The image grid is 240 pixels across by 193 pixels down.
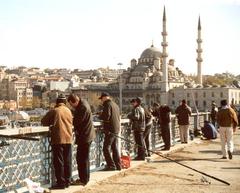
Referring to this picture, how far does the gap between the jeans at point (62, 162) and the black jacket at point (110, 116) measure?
1526 millimetres

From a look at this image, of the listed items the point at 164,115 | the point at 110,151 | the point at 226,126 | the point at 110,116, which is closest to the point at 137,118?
the point at 110,151

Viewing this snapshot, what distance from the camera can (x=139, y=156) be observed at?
1062 cm

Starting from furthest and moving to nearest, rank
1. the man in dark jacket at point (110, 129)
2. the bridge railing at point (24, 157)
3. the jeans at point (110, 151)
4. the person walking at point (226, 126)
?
1. the person walking at point (226, 126)
2. the jeans at point (110, 151)
3. the man in dark jacket at point (110, 129)
4. the bridge railing at point (24, 157)

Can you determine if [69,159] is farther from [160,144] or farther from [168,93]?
[168,93]

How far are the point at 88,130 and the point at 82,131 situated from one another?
0.30 feet

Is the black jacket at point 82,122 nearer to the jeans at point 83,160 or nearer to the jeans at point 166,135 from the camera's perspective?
the jeans at point 83,160

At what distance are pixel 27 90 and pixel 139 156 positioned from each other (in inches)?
5446

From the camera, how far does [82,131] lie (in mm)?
7652

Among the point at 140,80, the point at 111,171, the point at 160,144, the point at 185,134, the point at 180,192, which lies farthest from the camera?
the point at 140,80

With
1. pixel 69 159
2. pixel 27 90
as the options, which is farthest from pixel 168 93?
pixel 69 159

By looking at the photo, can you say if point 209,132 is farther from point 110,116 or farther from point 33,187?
point 33,187

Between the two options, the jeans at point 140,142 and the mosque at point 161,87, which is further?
the mosque at point 161,87

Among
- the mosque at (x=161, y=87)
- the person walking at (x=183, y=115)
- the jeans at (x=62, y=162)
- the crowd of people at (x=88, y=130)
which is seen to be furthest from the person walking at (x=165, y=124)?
the mosque at (x=161, y=87)

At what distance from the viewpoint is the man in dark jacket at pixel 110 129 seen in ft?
28.7
